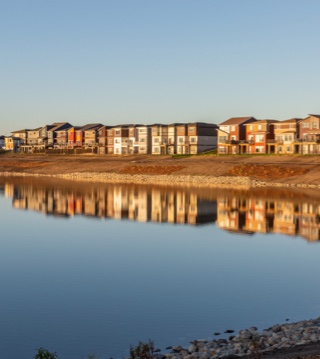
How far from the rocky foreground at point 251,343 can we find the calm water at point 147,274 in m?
0.91

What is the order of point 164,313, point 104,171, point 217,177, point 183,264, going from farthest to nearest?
point 104,171, point 217,177, point 183,264, point 164,313

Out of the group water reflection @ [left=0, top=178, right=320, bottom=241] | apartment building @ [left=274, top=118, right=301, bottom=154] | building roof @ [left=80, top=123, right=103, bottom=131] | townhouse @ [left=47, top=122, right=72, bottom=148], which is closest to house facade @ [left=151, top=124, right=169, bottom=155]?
building roof @ [left=80, top=123, right=103, bottom=131]

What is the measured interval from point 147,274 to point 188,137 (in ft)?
342

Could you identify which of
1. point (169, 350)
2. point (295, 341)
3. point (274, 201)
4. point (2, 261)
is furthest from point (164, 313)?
point (274, 201)

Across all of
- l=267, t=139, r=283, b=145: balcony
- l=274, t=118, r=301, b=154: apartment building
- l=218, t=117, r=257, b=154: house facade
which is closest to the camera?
l=274, t=118, r=301, b=154: apartment building

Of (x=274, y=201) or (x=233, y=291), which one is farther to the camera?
(x=274, y=201)

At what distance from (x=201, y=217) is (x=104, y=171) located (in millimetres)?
60965

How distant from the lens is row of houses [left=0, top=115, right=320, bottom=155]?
356 feet

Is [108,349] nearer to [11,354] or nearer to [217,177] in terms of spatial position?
[11,354]

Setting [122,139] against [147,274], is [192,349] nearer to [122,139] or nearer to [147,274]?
[147,274]

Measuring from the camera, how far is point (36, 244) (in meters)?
31.8

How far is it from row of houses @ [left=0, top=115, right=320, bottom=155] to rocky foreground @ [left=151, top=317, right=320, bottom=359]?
92513 mm

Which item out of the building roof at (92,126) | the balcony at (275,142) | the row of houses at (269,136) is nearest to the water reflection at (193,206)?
the row of houses at (269,136)

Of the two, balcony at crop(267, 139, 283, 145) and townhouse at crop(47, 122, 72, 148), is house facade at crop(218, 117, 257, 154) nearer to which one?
balcony at crop(267, 139, 283, 145)
